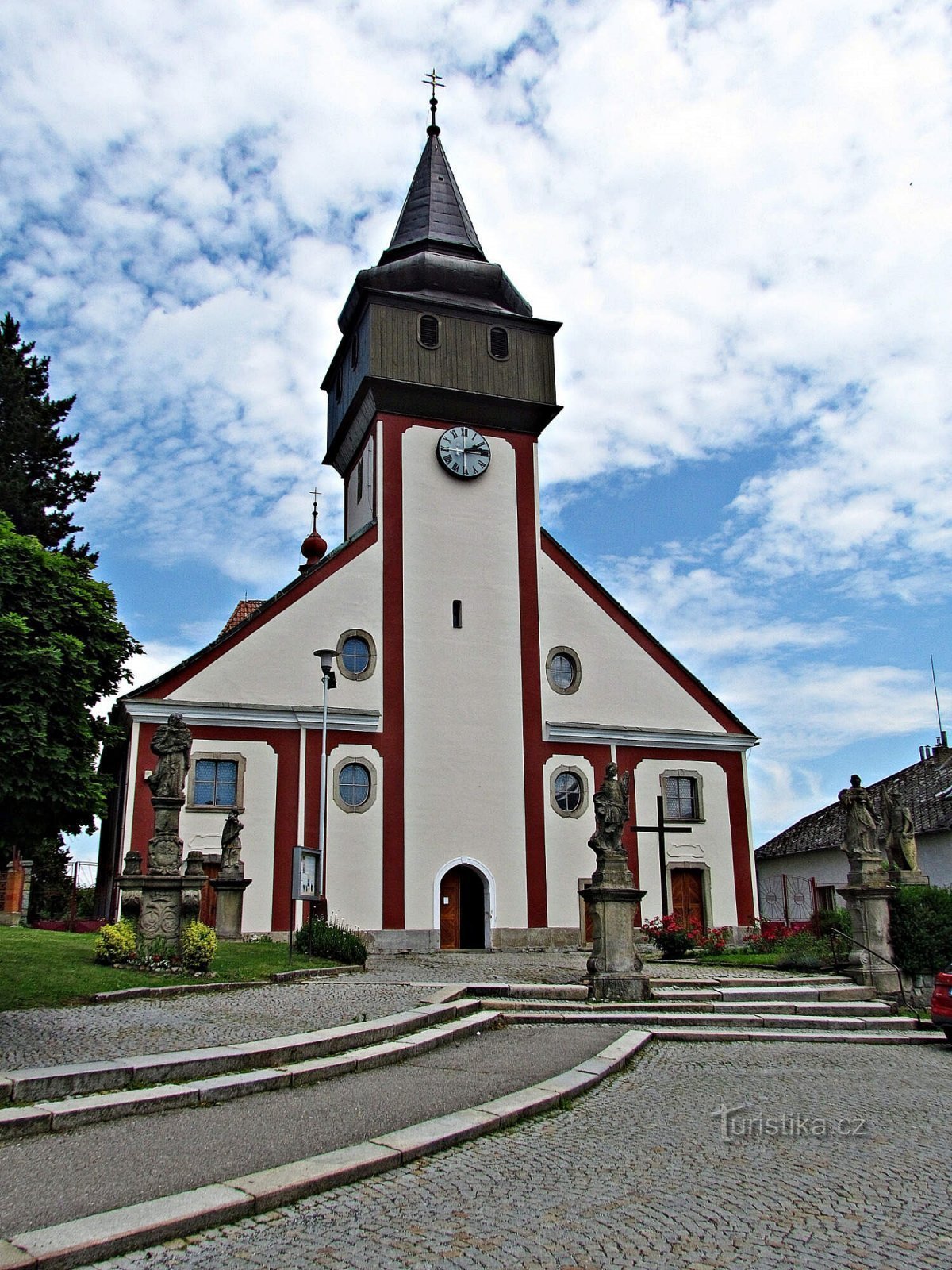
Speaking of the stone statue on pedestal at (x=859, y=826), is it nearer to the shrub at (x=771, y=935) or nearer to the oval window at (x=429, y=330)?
the shrub at (x=771, y=935)

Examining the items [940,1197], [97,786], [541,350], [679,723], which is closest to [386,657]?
[679,723]

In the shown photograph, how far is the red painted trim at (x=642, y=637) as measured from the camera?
99.6 ft

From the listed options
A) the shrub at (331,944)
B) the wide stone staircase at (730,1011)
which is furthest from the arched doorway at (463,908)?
the wide stone staircase at (730,1011)

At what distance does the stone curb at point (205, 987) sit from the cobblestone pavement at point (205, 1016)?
5.3 inches

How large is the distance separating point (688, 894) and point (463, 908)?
6.23 metres

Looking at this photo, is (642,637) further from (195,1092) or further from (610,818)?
(195,1092)

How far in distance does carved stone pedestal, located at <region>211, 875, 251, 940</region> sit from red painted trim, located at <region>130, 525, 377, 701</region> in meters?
5.24

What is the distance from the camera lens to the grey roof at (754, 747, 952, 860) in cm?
3155

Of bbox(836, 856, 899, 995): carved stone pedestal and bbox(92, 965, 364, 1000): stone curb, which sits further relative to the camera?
bbox(836, 856, 899, 995): carved stone pedestal

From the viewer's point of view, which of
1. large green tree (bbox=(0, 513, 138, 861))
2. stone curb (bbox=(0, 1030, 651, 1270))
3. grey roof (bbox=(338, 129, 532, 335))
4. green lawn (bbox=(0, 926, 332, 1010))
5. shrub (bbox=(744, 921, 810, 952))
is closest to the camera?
stone curb (bbox=(0, 1030, 651, 1270))

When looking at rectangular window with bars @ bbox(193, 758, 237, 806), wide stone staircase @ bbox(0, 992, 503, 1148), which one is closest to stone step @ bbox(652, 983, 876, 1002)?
wide stone staircase @ bbox(0, 992, 503, 1148)

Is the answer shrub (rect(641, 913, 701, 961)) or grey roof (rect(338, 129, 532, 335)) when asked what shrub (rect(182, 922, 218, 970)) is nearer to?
shrub (rect(641, 913, 701, 961))

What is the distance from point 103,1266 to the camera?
488 centimetres

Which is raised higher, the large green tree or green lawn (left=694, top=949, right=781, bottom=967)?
the large green tree
